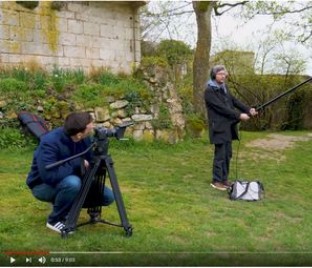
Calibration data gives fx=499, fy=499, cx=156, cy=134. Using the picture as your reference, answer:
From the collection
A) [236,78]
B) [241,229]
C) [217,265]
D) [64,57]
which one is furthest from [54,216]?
[236,78]

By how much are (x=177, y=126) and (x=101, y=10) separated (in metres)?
3.77

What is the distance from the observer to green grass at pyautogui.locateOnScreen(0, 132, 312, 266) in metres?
4.18

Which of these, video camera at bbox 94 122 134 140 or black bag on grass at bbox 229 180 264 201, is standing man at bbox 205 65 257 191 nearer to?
black bag on grass at bbox 229 180 264 201

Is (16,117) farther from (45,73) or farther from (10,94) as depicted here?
(45,73)

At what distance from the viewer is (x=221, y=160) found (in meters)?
6.64

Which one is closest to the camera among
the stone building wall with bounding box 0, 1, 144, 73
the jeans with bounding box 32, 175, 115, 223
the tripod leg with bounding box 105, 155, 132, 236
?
the jeans with bounding box 32, 175, 115, 223

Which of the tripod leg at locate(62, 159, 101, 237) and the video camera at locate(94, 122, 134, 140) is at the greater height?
the video camera at locate(94, 122, 134, 140)

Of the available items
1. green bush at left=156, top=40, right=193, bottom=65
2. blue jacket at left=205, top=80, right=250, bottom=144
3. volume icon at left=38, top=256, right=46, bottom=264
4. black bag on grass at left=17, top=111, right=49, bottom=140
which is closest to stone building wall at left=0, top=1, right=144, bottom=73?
black bag on grass at left=17, top=111, right=49, bottom=140

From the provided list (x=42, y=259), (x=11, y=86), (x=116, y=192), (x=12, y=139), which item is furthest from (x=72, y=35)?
(x=42, y=259)

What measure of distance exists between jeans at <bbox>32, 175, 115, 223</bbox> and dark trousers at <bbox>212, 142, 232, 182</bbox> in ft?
7.66

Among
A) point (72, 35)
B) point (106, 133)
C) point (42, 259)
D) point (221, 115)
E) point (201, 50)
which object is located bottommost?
point (42, 259)

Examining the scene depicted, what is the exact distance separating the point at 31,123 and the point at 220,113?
3893mm

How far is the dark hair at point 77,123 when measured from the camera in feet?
13.9

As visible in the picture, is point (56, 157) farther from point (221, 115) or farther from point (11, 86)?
point (11, 86)
